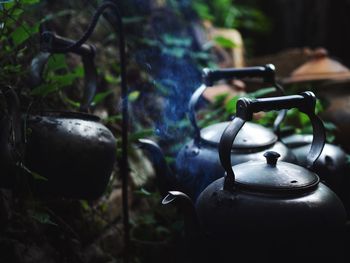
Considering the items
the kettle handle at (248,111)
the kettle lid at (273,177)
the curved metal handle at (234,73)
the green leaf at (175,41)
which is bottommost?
the green leaf at (175,41)

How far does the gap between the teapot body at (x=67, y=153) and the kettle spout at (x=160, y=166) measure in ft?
1.05

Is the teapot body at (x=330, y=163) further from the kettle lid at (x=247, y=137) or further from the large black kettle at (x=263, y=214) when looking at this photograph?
the large black kettle at (x=263, y=214)

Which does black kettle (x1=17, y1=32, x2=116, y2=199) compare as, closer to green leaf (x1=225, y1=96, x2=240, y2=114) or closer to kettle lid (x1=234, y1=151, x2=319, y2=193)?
kettle lid (x1=234, y1=151, x2=319, y2=193)

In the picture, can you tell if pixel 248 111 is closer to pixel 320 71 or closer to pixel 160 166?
pixel 160 166

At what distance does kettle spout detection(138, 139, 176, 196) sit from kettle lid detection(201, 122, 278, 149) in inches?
10.3

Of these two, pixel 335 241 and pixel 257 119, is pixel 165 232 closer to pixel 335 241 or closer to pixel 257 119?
pixel 257 119

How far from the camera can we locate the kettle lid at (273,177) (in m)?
1.88

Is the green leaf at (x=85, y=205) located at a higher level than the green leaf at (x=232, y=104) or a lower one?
lower

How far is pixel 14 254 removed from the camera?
234 cm

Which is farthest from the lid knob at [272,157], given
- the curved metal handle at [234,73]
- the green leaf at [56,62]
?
the green leaf at [56,62]

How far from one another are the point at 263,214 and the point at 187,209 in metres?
0.31

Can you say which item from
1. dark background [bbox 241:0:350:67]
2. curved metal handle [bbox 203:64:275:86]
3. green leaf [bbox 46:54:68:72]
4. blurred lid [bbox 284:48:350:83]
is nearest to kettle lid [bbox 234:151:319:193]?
curved metal handle [bbox 203:64:275:86]

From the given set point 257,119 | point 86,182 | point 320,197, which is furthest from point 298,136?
point 86,182

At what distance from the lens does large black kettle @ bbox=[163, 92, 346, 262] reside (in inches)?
71.1
